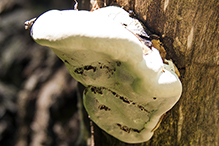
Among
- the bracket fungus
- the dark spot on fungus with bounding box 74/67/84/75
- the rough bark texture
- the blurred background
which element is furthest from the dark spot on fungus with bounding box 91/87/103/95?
the blurred background

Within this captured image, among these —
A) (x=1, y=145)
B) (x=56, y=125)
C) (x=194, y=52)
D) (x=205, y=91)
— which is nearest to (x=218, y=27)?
(x=194, y=52)

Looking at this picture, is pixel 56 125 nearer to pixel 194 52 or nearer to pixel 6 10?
pixel 6 10

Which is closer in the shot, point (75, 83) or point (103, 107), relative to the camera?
point (103, 107)

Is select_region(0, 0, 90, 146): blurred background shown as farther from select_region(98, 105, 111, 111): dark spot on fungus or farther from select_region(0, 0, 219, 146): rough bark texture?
select_region(98, 105, 111, 111): dark spot on fungus

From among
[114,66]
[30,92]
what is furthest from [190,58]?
[30,92]

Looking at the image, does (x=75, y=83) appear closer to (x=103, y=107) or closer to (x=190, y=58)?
(x=103, y=107)

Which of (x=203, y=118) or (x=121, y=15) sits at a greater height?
(x=121, y=15)
